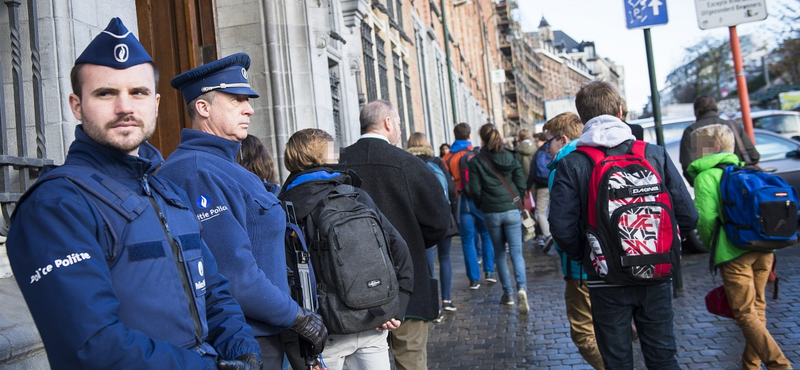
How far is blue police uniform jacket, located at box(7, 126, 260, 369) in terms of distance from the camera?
1.64 meters

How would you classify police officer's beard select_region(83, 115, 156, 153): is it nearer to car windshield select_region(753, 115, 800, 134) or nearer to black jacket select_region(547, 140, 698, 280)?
black jacket select_region(547, 140, 698, 280)

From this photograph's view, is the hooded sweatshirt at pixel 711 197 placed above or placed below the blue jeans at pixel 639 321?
above

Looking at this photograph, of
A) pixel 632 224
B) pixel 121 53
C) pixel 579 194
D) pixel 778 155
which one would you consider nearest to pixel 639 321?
pixel 632 224

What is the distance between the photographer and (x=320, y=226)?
3.27m

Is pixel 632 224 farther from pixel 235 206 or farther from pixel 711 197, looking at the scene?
pixel 235 206

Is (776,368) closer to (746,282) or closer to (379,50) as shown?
(746,282)

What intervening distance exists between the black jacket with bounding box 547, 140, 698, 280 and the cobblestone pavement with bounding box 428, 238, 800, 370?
169 centimetres

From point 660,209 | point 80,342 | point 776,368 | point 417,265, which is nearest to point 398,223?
point 417,265

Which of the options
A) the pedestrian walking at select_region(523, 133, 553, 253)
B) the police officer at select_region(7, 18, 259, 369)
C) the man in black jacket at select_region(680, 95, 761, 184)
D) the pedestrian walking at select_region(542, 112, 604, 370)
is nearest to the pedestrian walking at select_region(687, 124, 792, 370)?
the pedestrian walking at select_region(542, 112, 604, 370)

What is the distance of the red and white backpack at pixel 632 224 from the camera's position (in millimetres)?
3600

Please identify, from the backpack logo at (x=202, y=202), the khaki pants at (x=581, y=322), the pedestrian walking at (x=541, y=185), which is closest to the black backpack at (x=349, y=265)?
the backpack logo at (x=202, y=202)

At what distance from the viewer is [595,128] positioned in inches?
150

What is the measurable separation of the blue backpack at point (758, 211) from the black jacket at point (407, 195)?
1.81 meters

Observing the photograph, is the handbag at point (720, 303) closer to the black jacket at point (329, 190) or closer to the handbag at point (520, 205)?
the black jacket at point (329, 190)
